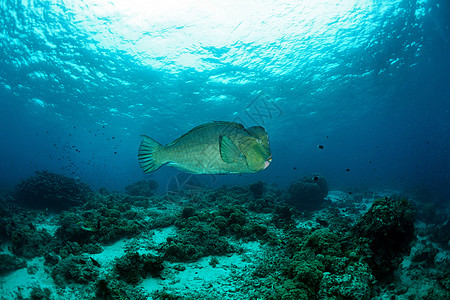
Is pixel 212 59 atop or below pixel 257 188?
atop

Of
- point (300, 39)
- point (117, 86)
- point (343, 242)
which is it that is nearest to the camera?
point (343, 242)

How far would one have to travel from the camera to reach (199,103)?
95.0 ft

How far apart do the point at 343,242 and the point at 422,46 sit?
2860cm

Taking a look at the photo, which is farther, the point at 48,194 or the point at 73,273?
the point at 48,194

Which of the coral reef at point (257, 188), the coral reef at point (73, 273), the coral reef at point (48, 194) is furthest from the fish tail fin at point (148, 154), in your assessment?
the coral reef at point (48, 194)

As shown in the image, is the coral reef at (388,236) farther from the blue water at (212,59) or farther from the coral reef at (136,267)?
the blue water at (212,59)

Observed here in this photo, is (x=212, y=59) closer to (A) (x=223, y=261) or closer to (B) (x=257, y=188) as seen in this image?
(B) (x=257, y=188)

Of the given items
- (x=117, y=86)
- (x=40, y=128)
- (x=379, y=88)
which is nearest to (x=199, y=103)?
(x=117, y=86)

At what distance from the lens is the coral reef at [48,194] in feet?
33.1

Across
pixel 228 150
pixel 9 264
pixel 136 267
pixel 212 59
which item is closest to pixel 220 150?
pixel 228 150

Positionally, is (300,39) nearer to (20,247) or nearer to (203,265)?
(203,265)

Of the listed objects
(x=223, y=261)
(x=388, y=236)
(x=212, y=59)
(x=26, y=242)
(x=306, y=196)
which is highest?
(x=212, y=59)

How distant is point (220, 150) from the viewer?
161cm

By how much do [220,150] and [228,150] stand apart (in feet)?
0.19
